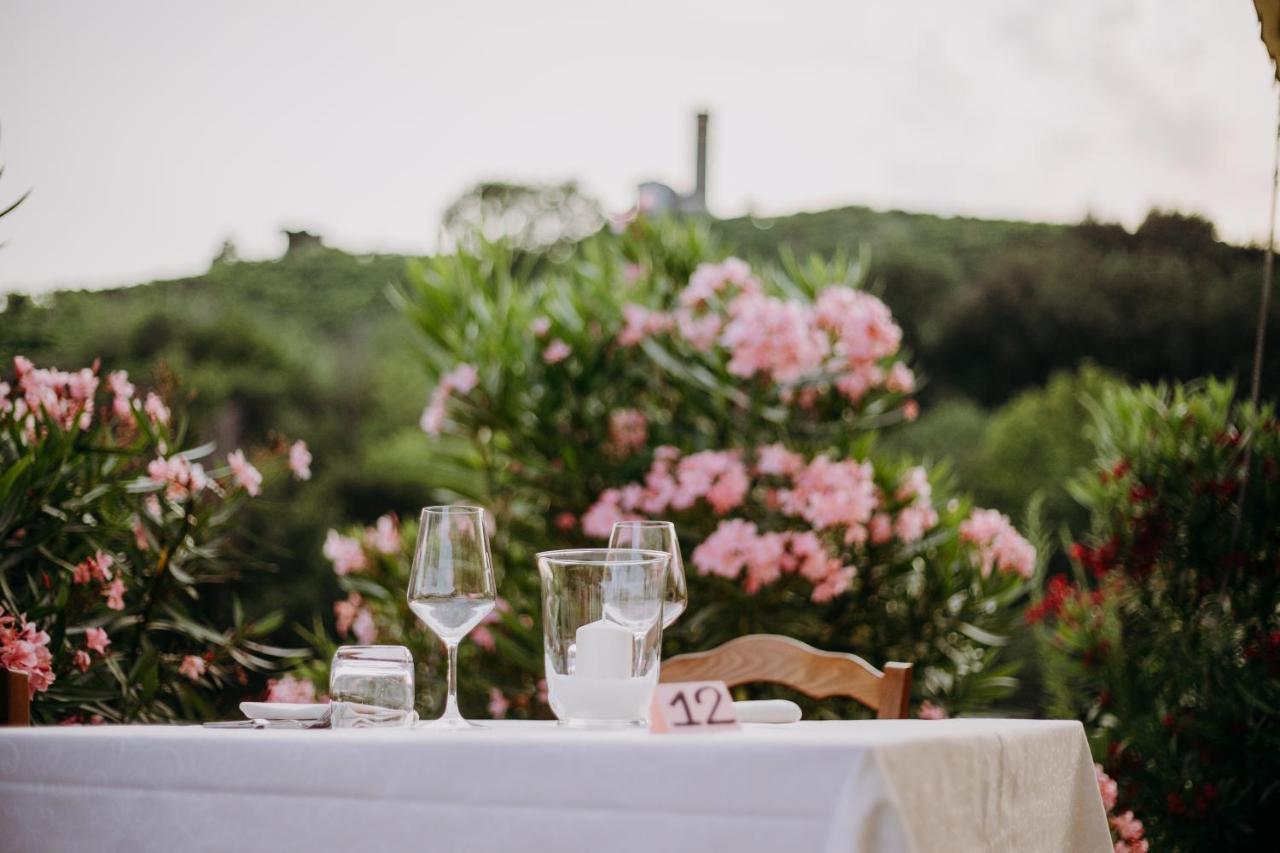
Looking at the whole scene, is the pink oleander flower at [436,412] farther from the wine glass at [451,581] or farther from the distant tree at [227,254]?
the distant tree at [227,254]

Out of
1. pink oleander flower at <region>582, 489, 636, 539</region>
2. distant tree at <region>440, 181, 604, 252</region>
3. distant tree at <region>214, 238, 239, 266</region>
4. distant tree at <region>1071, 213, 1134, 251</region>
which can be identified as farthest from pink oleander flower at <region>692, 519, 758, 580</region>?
distant tree at <region>214, 238, 239, 266</region>

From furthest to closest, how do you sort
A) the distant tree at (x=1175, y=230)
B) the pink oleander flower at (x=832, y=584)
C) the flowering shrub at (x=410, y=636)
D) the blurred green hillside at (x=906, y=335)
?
the blurred green hillside at (x=906, y=335)
the distant tree at (x=1175, y=230)
the flowering shrub at (x=410, y=636)
the pink oleander flower at (x=832, y=584)

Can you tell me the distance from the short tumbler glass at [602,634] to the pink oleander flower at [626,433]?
8.45 ft

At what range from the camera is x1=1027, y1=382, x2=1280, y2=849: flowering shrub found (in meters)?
3.06

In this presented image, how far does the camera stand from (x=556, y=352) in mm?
3797

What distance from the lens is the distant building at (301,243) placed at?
1041 cm

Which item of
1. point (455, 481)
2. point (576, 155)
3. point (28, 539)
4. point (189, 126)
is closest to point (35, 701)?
point (28, 539)

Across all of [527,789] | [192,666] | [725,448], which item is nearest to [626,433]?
[725,448]

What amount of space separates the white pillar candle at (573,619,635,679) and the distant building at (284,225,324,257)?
9.61 m

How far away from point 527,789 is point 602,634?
0.27 meters

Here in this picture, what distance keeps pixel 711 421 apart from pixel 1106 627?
1.24 m

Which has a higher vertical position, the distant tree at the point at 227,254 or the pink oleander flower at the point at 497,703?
the distant tree at the point at 227,254

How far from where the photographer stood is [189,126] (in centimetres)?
845

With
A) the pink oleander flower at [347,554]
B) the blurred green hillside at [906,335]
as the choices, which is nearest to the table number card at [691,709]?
the pink oleander flower at [347,554]
